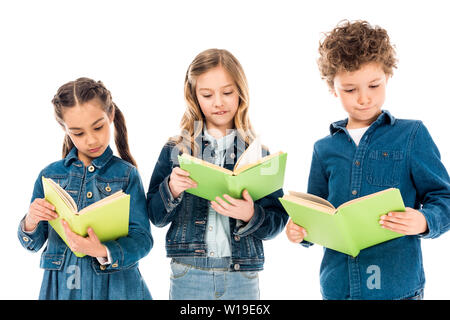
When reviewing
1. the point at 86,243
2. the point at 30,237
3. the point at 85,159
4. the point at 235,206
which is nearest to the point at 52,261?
the point at 30,237

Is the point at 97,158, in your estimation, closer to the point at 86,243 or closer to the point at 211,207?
the point at 86,243

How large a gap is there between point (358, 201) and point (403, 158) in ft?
1.35

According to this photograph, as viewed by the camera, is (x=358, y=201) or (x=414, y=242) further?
(x=414, y=242)

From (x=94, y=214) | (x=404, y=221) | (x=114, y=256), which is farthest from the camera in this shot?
(x=114, y=256)

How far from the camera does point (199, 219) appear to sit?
2.61 meters

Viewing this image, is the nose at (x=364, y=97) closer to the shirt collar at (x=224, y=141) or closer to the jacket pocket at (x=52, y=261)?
the shirt collar at (x=224, y=141)

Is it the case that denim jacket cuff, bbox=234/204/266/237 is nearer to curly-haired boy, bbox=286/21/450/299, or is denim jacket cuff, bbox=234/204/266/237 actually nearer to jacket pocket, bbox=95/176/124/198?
curly-haired boy, bbox=286/21/450/299

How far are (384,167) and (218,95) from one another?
34.3 inches

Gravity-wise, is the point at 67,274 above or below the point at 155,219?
below

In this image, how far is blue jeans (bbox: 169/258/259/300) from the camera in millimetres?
2516

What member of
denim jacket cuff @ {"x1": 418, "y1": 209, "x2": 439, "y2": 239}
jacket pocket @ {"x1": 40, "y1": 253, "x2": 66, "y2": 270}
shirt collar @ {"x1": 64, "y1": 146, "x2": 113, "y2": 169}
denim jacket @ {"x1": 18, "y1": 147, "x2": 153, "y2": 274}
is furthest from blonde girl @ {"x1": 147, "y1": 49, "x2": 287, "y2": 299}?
denim jacket cuff @ {"x1": 418, "y1": 209, "x2": 439, "y2": 239}
